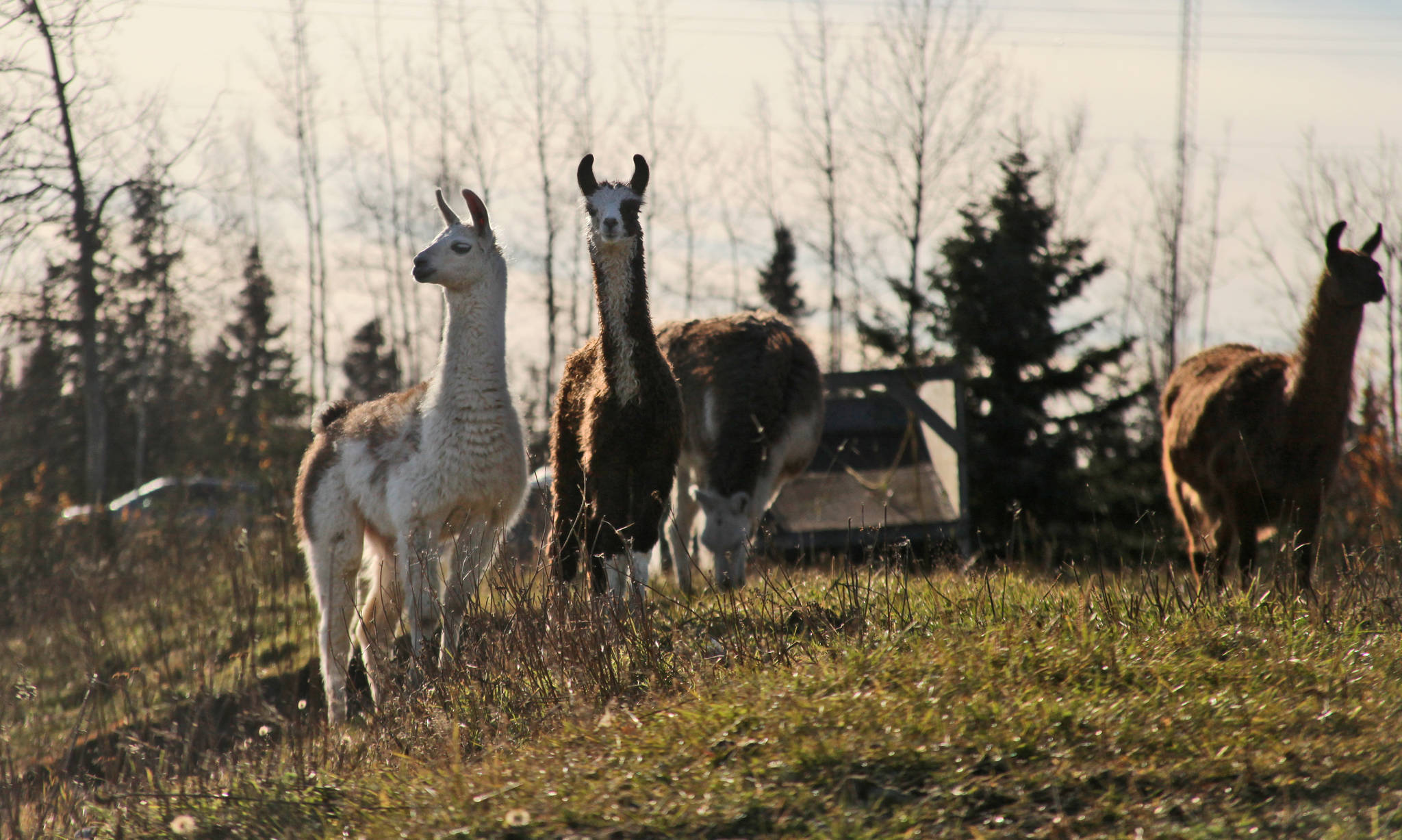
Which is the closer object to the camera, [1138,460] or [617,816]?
[617,816]

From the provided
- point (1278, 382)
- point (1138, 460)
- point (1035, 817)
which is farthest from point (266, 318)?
point (1035, 817)

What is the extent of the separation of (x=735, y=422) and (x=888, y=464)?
820 centimetres

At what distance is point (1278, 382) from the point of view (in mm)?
7492

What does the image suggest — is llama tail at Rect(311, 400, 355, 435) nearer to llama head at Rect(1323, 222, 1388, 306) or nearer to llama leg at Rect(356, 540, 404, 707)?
llama leg at Rect(356, 540, 404, 707)

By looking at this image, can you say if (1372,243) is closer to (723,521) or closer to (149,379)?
(723,521)

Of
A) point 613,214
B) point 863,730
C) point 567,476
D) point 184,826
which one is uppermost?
point 613,214

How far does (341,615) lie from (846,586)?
3.63m

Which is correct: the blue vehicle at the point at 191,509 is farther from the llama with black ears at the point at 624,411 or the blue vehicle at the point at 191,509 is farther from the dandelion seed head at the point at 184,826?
the dandelion seed head at the point at 184,826

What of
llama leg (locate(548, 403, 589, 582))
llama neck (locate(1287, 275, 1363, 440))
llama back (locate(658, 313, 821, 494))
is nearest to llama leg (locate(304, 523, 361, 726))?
llama leg (locate(548, 403, 589, 582))

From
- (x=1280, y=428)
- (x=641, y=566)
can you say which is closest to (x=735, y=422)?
(x=641, y=566)

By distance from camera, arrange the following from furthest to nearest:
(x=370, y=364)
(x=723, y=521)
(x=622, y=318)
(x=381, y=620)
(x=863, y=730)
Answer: (x=370, y=364), (x=723, y=521), (x=381, y=620), (x=622, y=318), (x=863, y=730)

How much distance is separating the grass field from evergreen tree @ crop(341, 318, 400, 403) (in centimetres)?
2747

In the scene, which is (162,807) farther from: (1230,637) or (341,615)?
(1230,637)

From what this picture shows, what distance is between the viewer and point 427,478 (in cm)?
653
